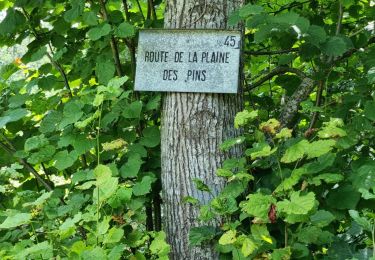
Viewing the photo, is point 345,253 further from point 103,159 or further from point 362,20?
point 362,20

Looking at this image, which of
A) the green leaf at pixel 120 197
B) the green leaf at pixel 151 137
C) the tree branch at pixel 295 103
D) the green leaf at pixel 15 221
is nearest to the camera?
the green leaf at pixel 15 221

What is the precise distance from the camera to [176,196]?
2342 millimetres

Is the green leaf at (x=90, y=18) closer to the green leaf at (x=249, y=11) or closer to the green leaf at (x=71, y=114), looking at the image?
the green leaf at (x=71, y=114)

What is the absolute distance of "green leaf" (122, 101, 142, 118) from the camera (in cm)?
233

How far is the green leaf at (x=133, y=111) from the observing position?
2326 millimetres

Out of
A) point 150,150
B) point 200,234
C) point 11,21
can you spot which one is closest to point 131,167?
point 150,150

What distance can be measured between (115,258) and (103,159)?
0.84 meters

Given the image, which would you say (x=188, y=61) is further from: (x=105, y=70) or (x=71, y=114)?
(x=71, y=114)

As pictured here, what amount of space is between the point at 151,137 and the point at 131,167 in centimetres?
24

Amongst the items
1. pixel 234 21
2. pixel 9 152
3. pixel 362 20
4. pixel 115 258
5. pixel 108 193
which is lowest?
pixel 9 152

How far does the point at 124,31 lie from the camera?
2355 millimetres

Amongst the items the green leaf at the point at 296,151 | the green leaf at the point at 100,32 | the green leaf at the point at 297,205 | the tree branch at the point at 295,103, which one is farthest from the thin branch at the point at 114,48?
the green leaf at the point at 297,205

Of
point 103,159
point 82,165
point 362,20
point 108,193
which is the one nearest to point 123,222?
point 108,193

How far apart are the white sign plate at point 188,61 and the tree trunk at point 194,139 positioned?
0.16ft
